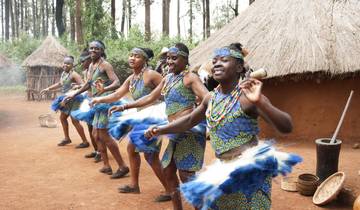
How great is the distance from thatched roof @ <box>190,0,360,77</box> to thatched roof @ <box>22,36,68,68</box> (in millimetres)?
9228

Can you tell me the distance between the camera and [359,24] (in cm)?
834

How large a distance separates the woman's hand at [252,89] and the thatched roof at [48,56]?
15.7 meters

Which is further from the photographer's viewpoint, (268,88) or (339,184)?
(268,88)

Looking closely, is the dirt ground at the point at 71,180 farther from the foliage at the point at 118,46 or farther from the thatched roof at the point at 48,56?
the thatched roof at the point at 48,56

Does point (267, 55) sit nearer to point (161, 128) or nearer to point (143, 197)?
point (143, 197)

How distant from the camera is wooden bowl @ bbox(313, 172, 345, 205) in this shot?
4594mm

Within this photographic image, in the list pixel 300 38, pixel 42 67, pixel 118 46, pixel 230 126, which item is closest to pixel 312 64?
pixel 300 38

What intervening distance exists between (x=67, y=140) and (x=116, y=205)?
3.92m

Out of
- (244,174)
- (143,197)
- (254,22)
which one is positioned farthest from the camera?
(254,22)

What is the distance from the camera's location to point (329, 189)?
15.7 ft

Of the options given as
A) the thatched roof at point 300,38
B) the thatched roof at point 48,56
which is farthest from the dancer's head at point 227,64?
the thatched roof at point 48,56

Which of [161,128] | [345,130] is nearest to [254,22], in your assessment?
[345,130]

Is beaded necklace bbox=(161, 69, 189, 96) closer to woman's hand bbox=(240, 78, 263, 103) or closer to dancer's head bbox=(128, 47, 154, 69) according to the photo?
dancer's head bbox=(128, 47, 154, 69)

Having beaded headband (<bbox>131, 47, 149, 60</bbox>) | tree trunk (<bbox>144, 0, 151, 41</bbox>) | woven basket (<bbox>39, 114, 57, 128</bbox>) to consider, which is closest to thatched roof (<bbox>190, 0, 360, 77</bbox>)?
beaded headband (<bbox>131, 47, 149, 60</bbox>)
